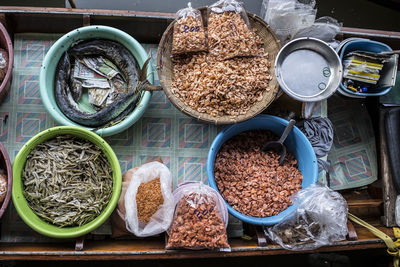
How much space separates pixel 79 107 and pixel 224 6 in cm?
108

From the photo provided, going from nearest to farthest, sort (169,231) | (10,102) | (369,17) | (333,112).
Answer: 1. (169,231)
2. (10,102)
3. (333,112)
4. (369,17)

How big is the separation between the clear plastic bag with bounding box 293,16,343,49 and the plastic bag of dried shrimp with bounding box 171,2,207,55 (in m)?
0.60

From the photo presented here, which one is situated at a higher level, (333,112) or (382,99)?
(382,99)

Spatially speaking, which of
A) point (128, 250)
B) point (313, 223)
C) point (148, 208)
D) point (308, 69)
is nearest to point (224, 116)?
point (308, 69)

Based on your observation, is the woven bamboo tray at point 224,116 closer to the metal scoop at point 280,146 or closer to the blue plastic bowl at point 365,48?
the metal scoop at point 280,146

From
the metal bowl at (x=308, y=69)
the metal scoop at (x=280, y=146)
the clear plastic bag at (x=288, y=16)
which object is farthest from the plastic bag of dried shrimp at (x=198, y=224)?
the clear plastic bag at (x=288, y=16)

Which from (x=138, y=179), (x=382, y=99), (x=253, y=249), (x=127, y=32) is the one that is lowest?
(x=253, y=249)

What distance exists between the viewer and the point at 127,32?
7.49ft

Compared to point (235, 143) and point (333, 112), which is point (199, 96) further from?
point (333, 112)

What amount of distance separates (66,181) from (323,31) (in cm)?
177

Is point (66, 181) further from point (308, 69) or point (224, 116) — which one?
point (308, 69)

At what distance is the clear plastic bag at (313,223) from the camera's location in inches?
78.6

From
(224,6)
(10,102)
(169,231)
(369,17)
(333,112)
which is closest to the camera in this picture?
(169,231)

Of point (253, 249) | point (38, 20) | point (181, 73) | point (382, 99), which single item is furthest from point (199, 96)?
point (382, 99)
